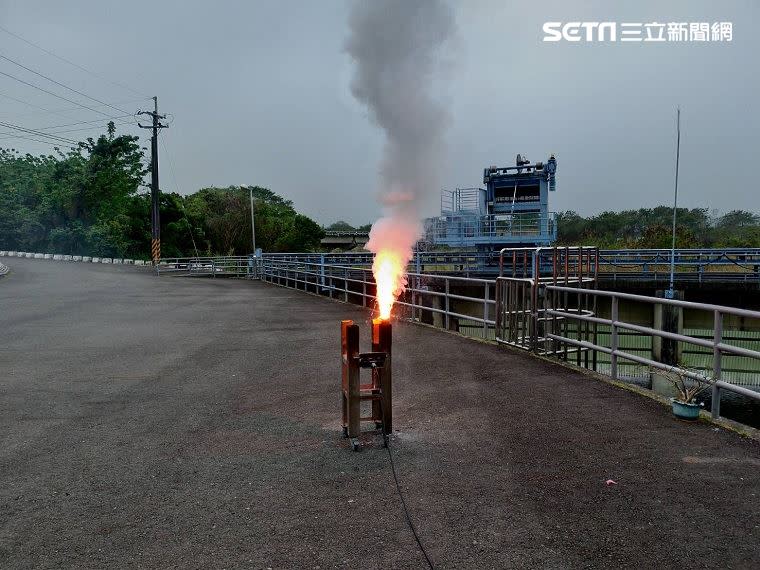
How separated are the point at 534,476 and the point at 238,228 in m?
63.0

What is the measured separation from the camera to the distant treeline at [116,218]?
193ft

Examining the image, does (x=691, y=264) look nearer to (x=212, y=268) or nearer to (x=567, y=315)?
(x=567, y=315)

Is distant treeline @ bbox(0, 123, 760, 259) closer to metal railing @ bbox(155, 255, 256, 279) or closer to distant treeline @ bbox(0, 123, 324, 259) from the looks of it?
distant treeline @ bbox(0, 123, 324, 259)

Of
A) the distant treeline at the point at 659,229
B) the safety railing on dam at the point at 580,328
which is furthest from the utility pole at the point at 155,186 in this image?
the safety railing on dam at the point at 580,328

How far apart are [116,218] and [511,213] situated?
46215 mm

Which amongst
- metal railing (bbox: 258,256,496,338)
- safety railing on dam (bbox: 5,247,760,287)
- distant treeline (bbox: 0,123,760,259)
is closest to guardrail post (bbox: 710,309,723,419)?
metal railing (bbox: 258,256,496,338)

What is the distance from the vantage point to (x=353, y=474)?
14.6 feet

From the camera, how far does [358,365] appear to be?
5.14 metres

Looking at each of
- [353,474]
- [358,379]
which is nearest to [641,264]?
[358,379]

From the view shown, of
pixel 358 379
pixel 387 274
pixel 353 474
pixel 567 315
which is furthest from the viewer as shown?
pixel 567 315

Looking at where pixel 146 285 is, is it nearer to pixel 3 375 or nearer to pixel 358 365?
pixel 3 375

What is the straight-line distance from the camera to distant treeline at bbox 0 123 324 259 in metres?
58.7

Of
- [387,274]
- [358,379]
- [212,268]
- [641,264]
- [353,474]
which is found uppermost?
[387,274]

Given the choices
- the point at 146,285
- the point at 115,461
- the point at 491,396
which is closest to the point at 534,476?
the point at 491,396
